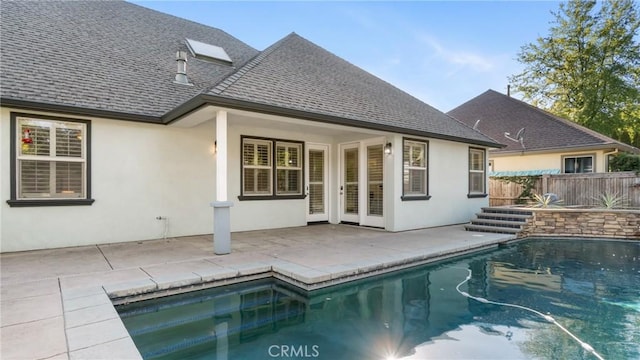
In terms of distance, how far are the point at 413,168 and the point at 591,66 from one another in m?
18.3

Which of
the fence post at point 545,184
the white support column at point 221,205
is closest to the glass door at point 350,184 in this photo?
the white support column at point 221,205

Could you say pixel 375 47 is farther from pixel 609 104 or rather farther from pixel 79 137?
pixel 609 104

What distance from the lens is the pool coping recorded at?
8.89ft

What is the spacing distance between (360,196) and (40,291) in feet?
22.8

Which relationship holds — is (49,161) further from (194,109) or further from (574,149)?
(574,149)

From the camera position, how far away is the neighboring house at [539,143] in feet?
46.7

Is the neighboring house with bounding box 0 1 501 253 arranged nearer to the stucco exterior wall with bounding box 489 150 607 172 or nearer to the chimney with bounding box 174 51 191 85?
the chimney with bounding box 174 51 191 85

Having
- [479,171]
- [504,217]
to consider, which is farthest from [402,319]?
[479,171]

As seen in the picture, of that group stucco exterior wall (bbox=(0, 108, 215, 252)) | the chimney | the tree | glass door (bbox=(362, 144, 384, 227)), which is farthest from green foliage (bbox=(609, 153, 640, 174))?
the chimney

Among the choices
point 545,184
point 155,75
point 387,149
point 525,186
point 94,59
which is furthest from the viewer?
point 525,186

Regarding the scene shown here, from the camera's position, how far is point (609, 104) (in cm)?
1953

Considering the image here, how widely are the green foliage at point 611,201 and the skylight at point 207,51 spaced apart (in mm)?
12007

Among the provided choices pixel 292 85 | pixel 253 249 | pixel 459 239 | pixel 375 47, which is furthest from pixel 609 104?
pixel 253 249

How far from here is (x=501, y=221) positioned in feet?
30.3
